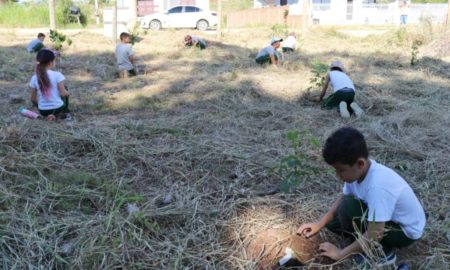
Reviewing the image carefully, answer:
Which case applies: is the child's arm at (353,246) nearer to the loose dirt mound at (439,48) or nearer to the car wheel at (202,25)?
the loose dirt mound at (439,48)

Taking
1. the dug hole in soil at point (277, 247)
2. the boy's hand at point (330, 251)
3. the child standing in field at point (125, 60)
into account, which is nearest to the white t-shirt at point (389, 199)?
the boy's hand at point (330, 251)

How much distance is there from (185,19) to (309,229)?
767 inches

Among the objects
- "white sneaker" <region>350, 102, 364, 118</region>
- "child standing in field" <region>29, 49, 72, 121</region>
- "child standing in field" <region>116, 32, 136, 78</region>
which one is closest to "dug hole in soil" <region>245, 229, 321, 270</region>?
"white sneaker" <region>350, 102, 364, 118</region>

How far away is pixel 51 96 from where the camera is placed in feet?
16.8

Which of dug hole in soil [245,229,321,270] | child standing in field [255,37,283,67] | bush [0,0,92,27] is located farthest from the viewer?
bush [0,0,92,27]

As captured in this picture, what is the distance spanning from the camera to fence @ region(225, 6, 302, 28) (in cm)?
2398

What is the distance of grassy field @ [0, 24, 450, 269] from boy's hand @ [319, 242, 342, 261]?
0.10m

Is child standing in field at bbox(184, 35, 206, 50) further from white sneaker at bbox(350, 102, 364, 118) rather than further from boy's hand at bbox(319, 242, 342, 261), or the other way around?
boy's hand at bbox(319, 242, 342, 261)

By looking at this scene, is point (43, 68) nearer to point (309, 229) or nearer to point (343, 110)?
point (343, 110)

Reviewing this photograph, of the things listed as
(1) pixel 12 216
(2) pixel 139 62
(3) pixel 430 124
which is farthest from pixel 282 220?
(2) pixel 139 62

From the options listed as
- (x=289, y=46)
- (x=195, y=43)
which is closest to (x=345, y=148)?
(x=289, y=46)

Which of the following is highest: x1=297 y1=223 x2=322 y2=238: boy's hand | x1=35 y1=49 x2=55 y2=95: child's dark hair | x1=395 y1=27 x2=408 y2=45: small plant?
x1=395 y1=27 x2=408 y2=45: small plant

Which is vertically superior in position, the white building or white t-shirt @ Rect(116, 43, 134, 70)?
the white building

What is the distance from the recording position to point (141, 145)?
3980mm
